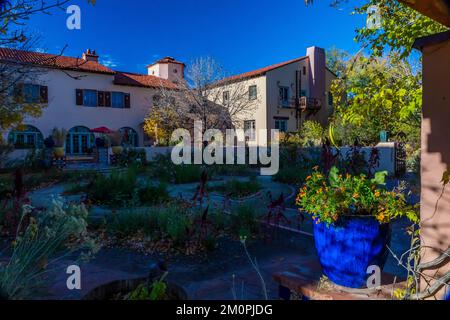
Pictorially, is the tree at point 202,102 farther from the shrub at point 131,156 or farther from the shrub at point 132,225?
the shrub at point 132,225

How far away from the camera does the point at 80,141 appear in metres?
22.9

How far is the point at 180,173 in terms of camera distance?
10.8m

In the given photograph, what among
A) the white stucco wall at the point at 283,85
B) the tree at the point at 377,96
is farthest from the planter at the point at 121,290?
the white stucco wall at the point at 283,85

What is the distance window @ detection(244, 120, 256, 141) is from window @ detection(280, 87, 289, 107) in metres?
2.86

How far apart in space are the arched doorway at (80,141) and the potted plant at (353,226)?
898 inches

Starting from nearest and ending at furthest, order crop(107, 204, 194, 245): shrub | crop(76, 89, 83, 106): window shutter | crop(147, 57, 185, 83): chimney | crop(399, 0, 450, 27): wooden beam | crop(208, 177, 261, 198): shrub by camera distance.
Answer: crop(399, 0, 450, 27): wooden beam
crop(107, 204, 194, 245): shrub
crop(208, 177, 261, 198): shrub
crop(76, 89, 83, 106): window shutter
crop(147, 57, 185, 83): chimney

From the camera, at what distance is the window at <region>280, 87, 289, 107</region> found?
2592 cm

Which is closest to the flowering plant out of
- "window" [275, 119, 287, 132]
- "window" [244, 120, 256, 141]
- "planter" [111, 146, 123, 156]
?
"planter" [111, 146, 123, 156]

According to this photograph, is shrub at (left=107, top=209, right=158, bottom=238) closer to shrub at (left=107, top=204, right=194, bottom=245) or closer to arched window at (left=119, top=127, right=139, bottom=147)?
shrub at (left=107, top=204, right=194, bottom=245)

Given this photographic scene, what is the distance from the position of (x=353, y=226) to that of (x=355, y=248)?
169 millimetres

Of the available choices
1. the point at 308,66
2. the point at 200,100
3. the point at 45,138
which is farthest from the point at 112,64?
the point at 308,66

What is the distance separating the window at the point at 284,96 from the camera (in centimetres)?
2592
